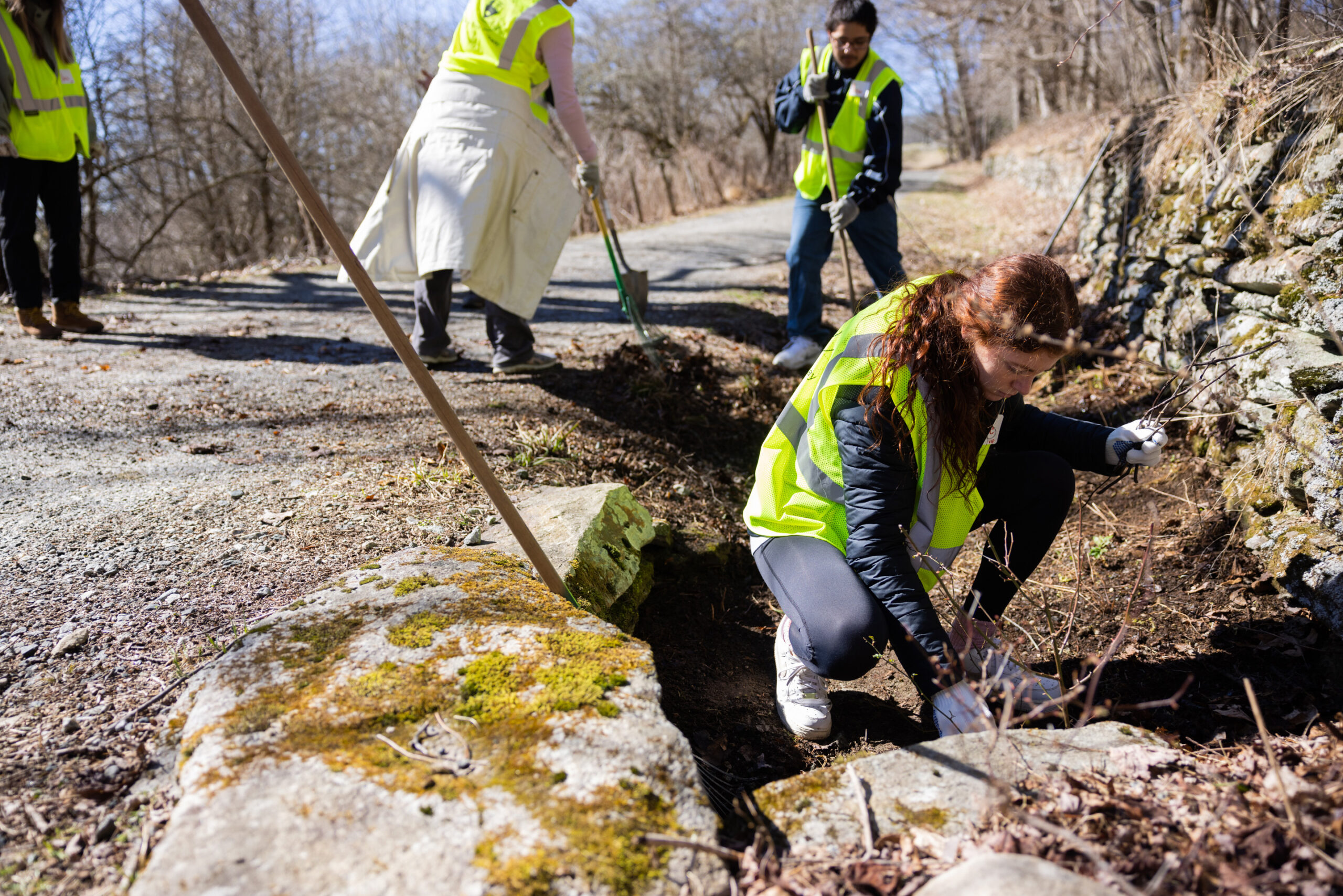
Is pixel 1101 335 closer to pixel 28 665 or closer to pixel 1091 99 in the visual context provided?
pixel 28 665

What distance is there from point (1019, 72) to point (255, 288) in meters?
17.4

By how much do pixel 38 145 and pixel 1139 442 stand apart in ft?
18.0

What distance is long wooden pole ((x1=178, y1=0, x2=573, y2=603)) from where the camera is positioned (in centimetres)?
152

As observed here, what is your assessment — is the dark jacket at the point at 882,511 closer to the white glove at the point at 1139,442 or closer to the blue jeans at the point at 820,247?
the white glove at the point at 1139,442

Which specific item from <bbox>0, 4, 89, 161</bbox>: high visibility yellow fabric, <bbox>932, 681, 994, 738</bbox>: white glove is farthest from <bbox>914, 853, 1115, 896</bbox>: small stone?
<bbox>0, 4, 89, 161</bbox>: high visibility yellow fabric

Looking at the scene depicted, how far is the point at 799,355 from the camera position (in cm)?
485

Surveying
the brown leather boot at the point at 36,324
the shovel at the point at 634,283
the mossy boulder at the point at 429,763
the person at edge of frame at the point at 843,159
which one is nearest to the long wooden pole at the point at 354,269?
the mossy boulder at the point at 429,763

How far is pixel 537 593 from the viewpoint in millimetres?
2150

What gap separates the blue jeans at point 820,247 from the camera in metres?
4.58

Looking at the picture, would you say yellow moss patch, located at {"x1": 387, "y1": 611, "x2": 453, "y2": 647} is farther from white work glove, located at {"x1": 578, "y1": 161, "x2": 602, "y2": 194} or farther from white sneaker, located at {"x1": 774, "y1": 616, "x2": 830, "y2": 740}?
white work glove, located at {"x1": 578, "y1": 161, "x2": 602, "y2": 194}

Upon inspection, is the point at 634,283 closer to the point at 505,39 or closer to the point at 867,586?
the point at 505,39

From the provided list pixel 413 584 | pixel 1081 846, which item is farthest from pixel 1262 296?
pixel 413 584

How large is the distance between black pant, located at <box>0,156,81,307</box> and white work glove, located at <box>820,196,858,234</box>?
429 centimetres

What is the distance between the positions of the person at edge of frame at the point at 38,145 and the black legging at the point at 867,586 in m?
4.64
